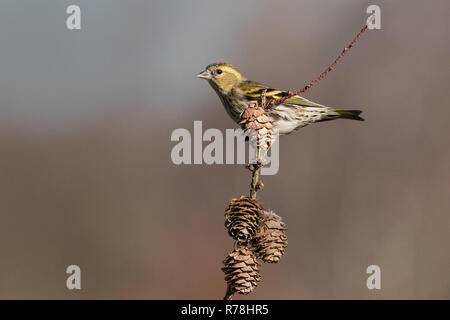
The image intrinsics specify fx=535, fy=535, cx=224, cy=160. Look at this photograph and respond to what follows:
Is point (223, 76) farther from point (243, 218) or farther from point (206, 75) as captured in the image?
point (243, 218)

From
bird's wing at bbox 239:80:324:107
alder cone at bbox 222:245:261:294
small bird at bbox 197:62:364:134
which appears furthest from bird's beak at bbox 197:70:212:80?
alder cone at bbox 222:245:261:294

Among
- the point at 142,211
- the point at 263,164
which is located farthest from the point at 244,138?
the point at 142,211

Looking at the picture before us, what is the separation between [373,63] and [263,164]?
20.4 feet

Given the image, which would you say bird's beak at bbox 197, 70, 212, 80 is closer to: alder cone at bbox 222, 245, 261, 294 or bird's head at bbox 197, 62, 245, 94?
bird's head at bbox 197, 62, 245, 94

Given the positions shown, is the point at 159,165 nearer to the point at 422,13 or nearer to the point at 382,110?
the point at 382,110

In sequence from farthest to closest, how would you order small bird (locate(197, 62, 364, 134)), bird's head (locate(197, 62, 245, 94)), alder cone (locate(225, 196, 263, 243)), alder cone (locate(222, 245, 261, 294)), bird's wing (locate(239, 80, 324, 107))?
bird's head (locate(197, 62, 245, 94)) < bird's wing (locate(239, 80, 324, 107)) < small bird (locate(197, 62, 364, 134)) < alder cone (locate(225, 196, 263, 243)) < alder cone (locate(222, 245, 261, 294))

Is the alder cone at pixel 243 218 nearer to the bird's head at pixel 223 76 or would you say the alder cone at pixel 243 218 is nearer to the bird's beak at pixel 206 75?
the bird's head at pixel 223 76

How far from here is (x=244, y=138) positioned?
3.37m

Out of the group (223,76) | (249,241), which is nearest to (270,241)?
(249,241)

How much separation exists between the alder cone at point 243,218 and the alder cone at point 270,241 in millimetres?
51

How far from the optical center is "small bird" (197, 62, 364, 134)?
4609 millimetres

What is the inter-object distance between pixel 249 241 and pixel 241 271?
23cm

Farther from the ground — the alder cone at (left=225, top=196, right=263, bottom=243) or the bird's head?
the bird's head

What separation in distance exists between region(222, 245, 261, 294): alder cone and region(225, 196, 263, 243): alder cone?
9cm
